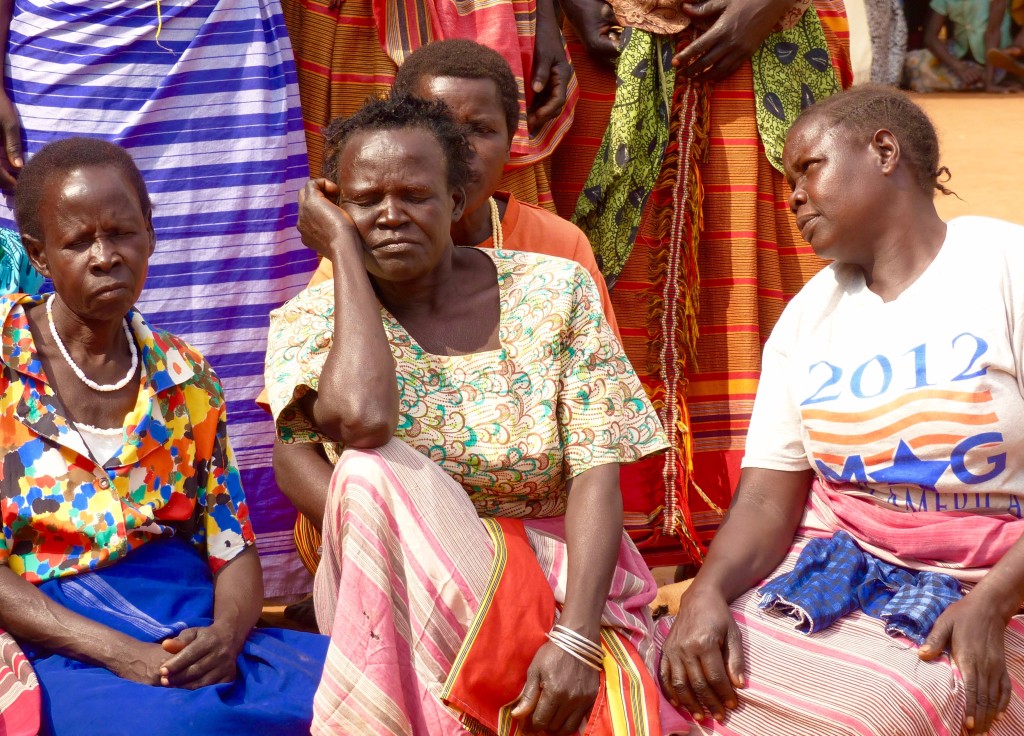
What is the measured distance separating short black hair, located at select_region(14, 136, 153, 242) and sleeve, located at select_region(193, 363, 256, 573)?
0.50m

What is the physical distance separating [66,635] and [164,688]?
23 cm

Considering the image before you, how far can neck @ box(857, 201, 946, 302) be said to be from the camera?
3025mm

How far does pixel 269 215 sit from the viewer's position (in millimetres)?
3898

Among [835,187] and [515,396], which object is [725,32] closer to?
[835,187]

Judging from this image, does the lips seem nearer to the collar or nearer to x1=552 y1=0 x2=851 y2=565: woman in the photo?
x1=552 y1=0 x2=851 y2=565: woman

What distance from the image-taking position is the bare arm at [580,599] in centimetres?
249

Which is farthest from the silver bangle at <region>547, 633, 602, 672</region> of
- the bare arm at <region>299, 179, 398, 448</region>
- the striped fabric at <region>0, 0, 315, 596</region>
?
the striped fabric at <region>0, 0, 315, 596</region>

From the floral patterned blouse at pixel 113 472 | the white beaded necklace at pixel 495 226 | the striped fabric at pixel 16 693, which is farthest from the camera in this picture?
the white beaded necklace at pixel 495 226

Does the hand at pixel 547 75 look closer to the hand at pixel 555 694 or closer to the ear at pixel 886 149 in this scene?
the ear at pixel 886 149

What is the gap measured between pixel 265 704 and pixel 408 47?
7.34ft

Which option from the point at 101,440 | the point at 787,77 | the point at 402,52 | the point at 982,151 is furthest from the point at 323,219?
the point at 982,151

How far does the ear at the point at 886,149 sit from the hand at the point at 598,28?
144 cm

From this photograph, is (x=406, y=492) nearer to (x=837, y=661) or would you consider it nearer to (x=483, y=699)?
(x=483, y=699)

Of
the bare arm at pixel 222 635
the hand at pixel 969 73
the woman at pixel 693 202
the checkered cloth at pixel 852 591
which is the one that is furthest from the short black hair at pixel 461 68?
the hand at pixel 969 73
